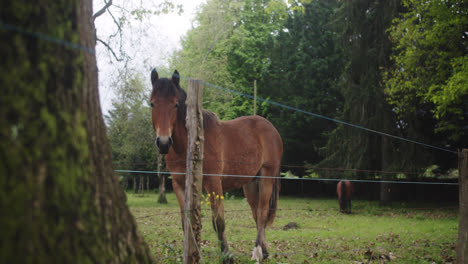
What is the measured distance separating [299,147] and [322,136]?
5.23 feet

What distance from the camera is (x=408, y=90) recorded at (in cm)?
1487

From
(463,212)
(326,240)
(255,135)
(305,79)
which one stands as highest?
(305,79)

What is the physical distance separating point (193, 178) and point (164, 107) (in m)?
1.00

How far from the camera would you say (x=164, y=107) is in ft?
13.2

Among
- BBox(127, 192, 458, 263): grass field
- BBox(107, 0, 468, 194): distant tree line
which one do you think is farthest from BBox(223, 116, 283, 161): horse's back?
BBox(107, 0, 468, 194): distant tree line

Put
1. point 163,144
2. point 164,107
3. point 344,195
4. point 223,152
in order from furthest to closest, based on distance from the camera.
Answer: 1. point 344,195
2. point 223,152
3. point 164,107
4. point 163,144

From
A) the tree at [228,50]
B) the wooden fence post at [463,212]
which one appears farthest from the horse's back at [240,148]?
the tree at [228,50]

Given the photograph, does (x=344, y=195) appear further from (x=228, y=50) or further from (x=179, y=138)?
(x=228, y=50)

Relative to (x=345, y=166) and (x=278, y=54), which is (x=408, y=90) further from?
(x=278, y=54)

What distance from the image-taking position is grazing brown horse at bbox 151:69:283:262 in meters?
4.06

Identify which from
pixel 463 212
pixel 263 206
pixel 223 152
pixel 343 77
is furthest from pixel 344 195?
pixel 223 152

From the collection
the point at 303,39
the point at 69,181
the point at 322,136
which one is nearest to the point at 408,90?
the point at 322,136

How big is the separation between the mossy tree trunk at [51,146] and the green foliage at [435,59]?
475 inches

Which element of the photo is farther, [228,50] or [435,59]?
[228,50]
